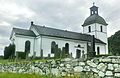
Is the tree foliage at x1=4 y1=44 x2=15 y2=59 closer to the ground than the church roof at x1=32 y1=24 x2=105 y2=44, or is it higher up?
closer to the ground

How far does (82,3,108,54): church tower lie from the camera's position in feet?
151

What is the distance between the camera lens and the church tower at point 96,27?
151ft

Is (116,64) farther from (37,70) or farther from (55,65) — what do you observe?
(37,70)

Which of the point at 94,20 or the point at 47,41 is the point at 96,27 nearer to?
the point at 94,20

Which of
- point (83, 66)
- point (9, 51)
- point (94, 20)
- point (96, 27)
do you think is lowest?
point (83, 66)

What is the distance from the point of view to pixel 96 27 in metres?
45.7

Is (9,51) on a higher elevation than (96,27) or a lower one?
lower

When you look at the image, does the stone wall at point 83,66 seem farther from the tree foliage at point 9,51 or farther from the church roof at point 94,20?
the church roof at point 94,20

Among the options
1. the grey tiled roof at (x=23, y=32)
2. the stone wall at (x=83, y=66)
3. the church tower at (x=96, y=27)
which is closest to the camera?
the stone wall at (x=83, y=66)

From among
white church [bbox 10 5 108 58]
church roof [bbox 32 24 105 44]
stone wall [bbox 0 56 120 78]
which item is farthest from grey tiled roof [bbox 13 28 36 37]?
stone wall [bbox 0 56 120 78]

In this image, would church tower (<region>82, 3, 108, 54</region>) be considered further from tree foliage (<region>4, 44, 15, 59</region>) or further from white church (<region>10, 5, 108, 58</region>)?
tree foliage (<region>4, 44, 15, 59</region>)

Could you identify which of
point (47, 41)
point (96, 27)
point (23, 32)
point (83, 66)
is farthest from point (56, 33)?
point (83, 66)

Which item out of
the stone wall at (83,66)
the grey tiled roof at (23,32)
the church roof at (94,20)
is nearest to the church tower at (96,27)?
the church roof at (94,20)

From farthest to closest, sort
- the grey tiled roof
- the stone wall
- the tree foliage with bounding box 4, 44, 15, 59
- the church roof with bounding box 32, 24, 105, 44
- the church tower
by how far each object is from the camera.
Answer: the church tower, the church roof with bounding box 32, 24, 105, 44, the grey tiled roof, the tree foliage with bounding box 4, 44, 15, 59, the stone wall
